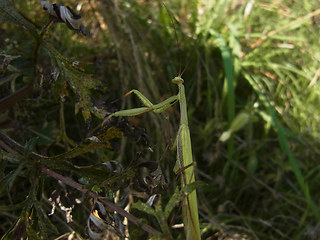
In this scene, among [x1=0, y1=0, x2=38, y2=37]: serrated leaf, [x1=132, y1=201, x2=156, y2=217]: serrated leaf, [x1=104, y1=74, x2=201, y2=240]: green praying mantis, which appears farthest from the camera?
[x1=0, y1=0, x2=38, y2=37]: serrated leaf

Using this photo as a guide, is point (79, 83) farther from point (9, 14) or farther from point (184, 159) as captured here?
point (184, 159)

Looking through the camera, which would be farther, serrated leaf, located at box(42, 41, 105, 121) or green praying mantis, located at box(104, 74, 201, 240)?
serrated leaf, located at box(42, 41, 105, 121)

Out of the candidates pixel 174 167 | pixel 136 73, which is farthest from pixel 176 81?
pixel 136 73

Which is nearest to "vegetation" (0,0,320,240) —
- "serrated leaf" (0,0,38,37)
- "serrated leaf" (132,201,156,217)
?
"serrated leaf" (0,0,38,37)

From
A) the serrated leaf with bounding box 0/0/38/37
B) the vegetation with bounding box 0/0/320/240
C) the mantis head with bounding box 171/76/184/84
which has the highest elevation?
the serrated leaf with bounding box 0/0/38/37

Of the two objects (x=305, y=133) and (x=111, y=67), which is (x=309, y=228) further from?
(x=111, y=67)

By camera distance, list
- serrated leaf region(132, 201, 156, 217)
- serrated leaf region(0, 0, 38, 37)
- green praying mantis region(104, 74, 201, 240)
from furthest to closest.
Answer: serrated leaf region(0, 0, 38, 37)
green praying mantis region(104, 74, 201, 240)
serrated leaf region(132, 201, 156, 217)

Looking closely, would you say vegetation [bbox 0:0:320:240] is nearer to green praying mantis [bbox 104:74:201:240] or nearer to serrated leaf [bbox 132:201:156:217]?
green praying mantis [bbox 104:74:201:240]

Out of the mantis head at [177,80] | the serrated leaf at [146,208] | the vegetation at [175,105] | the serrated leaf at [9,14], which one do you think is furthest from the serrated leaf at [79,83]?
the serrated leaf at [146,208]
